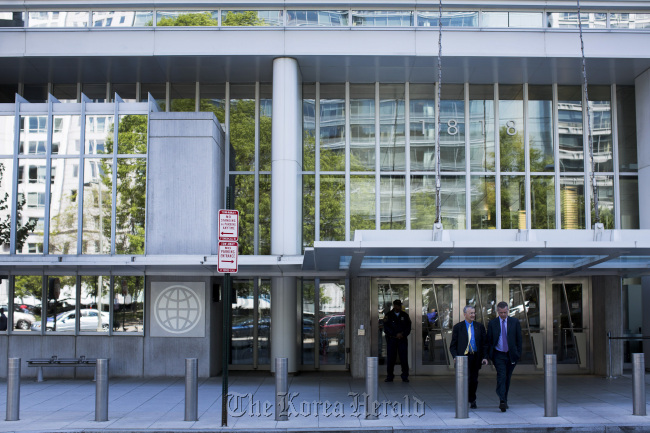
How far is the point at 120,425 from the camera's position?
10.1 m

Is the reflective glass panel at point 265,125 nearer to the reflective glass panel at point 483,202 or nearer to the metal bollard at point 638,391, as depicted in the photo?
the reflective glass panel at point 483,202

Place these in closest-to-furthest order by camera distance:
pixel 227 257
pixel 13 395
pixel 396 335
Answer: pixel 227 257 < pixel 13 395 < pixel 396 335

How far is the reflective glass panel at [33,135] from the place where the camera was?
1495cm

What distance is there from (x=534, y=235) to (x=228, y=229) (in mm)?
5181

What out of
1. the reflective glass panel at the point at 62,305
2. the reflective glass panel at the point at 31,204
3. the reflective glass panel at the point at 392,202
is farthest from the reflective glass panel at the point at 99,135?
the reflective glass panel at the point at 392,202

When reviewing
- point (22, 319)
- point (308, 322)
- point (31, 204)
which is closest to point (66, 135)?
point (31, 204)

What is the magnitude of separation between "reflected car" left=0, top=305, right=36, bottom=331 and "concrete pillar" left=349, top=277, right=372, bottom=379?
25.3 ft

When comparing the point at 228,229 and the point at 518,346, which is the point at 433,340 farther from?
the point at 228,229

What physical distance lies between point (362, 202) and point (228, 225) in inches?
285

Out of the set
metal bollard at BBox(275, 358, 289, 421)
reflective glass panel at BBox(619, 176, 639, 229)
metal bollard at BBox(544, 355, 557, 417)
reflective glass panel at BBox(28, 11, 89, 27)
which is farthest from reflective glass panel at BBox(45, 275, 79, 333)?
reflective glass panel at BBox(619, 176, 639, 229)

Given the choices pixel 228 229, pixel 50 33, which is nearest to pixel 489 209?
pixel 228 229

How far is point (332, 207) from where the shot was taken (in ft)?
54.7

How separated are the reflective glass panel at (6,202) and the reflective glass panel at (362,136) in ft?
26.8

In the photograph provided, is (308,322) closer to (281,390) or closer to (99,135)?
(281,390)
